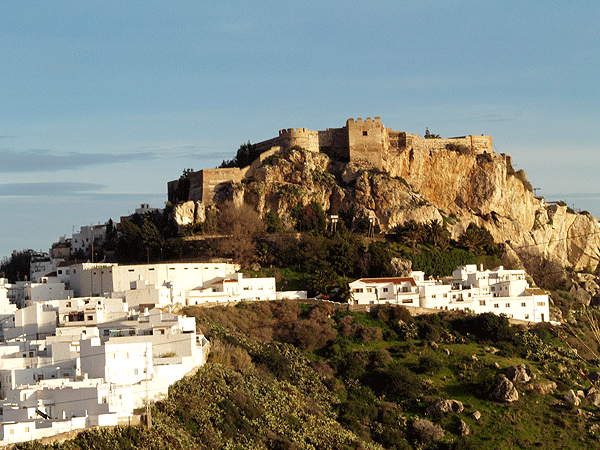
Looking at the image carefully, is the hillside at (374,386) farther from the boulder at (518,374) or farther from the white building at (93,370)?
the white building at (93,370)

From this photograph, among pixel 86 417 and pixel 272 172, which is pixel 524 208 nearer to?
pixel 272 172

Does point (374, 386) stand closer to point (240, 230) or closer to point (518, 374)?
point (518, 374)

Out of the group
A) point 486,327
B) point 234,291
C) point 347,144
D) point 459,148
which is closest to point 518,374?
point 486,327

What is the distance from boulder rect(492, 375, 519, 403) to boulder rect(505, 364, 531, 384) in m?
0.87

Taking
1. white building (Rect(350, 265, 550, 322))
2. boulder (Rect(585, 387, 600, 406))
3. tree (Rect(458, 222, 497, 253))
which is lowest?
boulder (Rect(585, 387, 600, 406))

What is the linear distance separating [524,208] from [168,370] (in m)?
43.5

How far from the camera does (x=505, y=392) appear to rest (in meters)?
46.4

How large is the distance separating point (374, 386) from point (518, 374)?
729 cm

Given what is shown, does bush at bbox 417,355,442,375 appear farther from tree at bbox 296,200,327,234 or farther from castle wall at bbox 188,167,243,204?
castle wall at bbox 188,167,243,204

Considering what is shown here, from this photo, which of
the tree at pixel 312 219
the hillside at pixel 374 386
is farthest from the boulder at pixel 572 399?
the tree at pixel 312 219

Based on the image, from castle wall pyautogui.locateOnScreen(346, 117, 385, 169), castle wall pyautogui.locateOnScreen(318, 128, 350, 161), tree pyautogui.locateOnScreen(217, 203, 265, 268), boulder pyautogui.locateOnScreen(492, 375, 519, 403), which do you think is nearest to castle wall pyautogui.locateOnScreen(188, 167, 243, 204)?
tree pyautogui.locateOnScreen(217, 203, 265, 268)

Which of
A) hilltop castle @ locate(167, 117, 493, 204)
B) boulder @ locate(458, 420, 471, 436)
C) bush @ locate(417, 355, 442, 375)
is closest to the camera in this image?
boulder @ locate(458, 420, 471, 436)

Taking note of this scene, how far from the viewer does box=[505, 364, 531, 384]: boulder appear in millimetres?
47812

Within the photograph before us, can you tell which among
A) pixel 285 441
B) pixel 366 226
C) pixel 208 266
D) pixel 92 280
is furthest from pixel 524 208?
pixel 285 441
